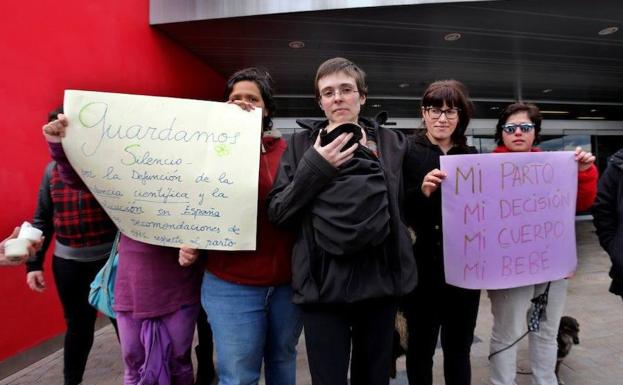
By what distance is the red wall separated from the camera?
10.4ft

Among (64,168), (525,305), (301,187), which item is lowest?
(525,305)

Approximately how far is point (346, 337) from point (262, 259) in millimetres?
486

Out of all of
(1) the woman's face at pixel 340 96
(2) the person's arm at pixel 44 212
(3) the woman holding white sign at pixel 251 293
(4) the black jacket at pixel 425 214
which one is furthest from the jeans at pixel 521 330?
(2) the person's arm at pixel 44 212

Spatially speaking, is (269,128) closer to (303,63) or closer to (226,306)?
(226,306)

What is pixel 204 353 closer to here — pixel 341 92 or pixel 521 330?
pixel 521 330

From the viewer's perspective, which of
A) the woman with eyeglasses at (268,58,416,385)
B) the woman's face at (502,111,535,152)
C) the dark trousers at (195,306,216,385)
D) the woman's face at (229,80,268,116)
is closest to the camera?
the woman with eyeglasses at (268,58,416,385)

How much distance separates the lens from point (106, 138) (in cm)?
163

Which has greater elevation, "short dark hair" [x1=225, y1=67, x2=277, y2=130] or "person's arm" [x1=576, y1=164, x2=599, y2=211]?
"short dark hair" [x1=225, y1=67, x2=277, y2=130]

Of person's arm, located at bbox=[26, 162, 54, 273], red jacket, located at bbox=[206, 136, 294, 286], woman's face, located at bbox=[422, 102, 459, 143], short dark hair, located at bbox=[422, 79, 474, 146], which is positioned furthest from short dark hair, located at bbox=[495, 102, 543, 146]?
person's arm, located at bbox=[26, 162, 54, 273]

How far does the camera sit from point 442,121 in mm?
2018

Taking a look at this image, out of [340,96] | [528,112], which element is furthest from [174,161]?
[528,112]

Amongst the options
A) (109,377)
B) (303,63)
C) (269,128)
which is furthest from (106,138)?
(303,63)

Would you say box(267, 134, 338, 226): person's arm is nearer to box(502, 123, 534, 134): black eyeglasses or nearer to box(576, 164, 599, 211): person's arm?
box(502, 123, 534, 134): black eyeglasses

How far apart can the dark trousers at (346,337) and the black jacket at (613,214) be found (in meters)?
1.33
